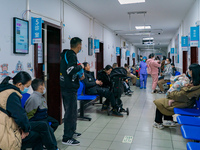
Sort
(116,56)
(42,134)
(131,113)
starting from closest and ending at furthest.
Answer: (42,134) < (131,113) < (116,56)

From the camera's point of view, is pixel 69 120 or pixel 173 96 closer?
pixel 69 120

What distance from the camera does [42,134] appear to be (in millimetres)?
2438

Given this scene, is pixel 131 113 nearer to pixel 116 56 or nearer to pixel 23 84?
pixel 23 84

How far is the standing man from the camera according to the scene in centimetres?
313

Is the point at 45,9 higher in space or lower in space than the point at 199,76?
higher

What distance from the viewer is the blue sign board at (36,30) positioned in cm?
347

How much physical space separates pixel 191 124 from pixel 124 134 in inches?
59.9

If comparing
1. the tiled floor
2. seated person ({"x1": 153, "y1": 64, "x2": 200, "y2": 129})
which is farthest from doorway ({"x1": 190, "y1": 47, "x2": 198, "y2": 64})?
seated person ({"x1": 153, "y1": 64, "x2": 200, "y2": 129})

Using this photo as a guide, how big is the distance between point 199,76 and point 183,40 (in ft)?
10.8

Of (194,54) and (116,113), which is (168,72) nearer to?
(194,54)

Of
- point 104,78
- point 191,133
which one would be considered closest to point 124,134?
point 191,133

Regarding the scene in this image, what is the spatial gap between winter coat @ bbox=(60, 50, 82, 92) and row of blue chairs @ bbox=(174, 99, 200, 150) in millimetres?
1627

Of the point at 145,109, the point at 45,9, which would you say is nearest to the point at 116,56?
the point at 145,109

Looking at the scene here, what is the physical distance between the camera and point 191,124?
2.52 metres
